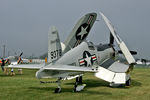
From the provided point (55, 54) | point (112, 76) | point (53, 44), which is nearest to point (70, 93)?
point (55, 54)

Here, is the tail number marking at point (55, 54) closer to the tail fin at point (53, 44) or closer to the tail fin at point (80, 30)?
the tail fin at point (53, 44)

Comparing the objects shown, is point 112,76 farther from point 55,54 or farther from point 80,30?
point 80,30

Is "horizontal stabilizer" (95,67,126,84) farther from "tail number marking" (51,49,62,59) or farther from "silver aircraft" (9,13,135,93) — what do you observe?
"tail number marking" (51,49,62,59)

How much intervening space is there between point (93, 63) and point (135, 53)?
240 inches

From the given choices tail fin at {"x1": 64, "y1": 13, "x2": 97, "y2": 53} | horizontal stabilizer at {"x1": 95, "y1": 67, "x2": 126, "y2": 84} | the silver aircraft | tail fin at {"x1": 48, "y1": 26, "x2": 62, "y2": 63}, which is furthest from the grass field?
tail fin at {"x1": 64, "y1": 13, "x2": 97, "y2": 53}

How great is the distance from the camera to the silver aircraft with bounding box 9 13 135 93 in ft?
31.0

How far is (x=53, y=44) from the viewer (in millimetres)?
9484

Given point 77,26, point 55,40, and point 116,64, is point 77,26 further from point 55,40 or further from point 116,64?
point 55,40

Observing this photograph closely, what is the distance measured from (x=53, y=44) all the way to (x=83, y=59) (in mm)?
2680

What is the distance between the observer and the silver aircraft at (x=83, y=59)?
9.45m

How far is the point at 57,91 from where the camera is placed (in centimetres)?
1012

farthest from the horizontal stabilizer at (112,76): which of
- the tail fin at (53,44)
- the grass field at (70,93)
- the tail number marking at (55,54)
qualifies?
the tail fin at (53,44)

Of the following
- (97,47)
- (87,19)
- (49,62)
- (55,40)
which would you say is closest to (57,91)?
(49,62)

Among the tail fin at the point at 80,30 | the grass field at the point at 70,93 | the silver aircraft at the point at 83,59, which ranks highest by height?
the tail fin at the point at 80,30
